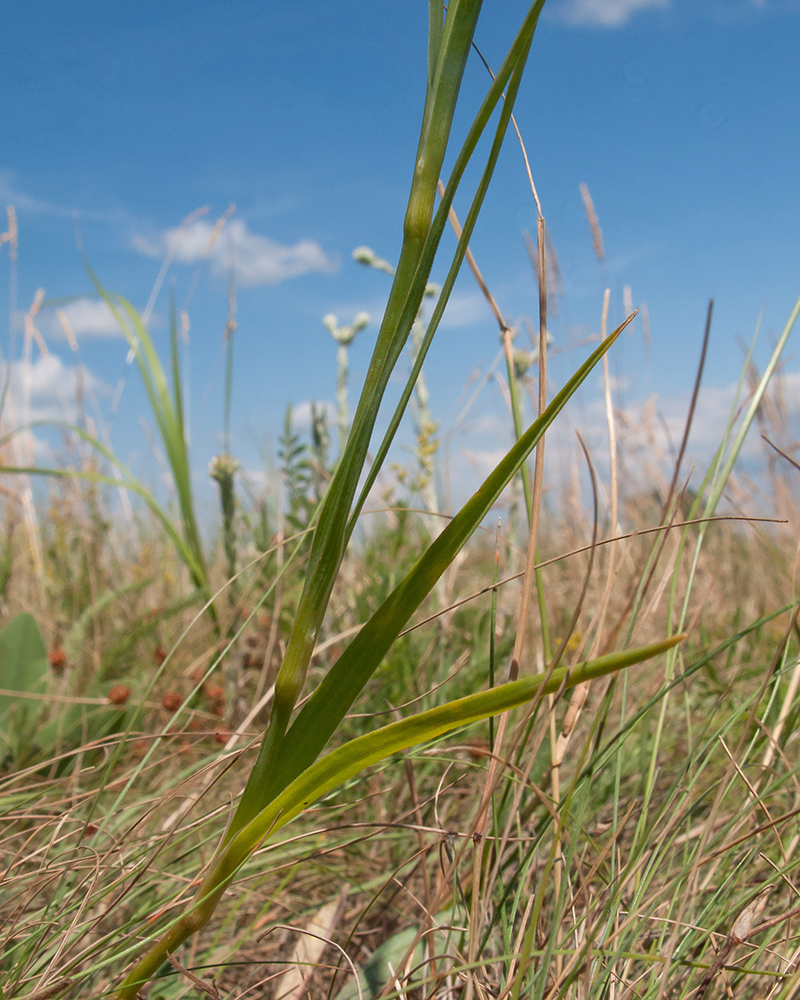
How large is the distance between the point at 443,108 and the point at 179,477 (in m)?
1.27

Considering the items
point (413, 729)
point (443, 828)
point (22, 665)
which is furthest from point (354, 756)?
point (22, 665)

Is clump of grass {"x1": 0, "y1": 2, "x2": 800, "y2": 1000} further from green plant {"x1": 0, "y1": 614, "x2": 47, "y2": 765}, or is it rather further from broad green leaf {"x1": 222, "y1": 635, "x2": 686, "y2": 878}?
green plant {"x1": 0, "y1": 614, "x2": 47, "y2": 765}

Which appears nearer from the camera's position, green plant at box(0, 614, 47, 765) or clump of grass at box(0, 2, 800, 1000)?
clump of grass at box(0, 2, 800, 1000)

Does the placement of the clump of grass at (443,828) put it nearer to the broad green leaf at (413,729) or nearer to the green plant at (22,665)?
the broad green leaf at (413,729)

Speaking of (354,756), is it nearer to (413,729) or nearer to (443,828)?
(413,729)

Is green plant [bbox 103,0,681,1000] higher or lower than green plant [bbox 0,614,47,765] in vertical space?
higher

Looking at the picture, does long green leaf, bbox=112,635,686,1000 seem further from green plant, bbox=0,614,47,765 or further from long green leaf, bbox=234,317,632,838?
green plant, bbox=0,614,47,765

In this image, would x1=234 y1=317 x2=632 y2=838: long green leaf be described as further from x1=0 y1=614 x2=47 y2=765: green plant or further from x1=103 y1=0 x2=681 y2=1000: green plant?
x1=0 y1=614 x2=47 y2=765: green plant

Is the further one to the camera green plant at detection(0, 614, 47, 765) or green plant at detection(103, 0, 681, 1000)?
green plant at detection(0, 614, 47, 765)

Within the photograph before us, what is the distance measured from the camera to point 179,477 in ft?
5.24

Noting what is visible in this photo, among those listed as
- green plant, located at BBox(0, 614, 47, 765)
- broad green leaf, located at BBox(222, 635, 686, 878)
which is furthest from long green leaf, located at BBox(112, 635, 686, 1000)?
green plant, located at BBox(0, 614, 47, 765)

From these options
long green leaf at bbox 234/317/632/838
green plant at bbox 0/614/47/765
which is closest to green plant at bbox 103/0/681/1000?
long green leaf at bbox 234/317/632/838

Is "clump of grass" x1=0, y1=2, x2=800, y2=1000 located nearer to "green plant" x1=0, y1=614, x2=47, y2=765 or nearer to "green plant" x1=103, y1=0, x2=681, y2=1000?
"green plant" x1=103, y1=0, x2=681, y2=1000

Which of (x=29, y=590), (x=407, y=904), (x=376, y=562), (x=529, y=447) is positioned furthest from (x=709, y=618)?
(x=29, y=590)
